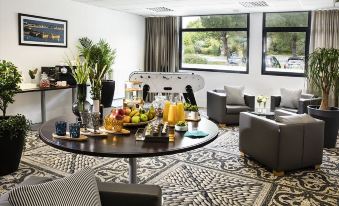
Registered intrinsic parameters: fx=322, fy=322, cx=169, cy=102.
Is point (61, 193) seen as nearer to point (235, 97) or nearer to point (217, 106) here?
point (217, 106)

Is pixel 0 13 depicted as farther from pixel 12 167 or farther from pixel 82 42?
pixel 12 167

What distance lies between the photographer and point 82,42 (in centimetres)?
689

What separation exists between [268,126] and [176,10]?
4.93 meters

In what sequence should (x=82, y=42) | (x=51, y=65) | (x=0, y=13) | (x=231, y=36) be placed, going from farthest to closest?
(x=231, y=36), (x=82, y=42), (x=51, y=65), (x=0, y=13)

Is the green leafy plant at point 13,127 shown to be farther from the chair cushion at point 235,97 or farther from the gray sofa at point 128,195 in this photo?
the chair cushion at point 235,97

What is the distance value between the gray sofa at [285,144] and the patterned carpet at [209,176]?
126 mm

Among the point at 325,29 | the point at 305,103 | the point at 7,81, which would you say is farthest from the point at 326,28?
the point at 7,81

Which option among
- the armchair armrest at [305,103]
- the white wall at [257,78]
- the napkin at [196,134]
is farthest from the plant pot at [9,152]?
the white wall at [257,78]

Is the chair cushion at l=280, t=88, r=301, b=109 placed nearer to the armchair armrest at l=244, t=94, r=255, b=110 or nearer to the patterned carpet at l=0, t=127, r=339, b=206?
the armchair armrest at l=244, t=94, r=255, b=110

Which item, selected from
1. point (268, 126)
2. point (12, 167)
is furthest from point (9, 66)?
point (268, 126)

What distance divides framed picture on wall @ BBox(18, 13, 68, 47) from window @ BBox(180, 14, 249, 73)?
358 cm

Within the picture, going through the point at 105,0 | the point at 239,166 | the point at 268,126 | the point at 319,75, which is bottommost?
the point at 239,166

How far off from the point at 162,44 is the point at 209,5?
7.57 ft

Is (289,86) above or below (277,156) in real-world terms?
above
